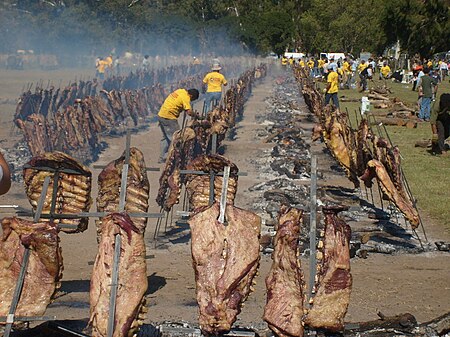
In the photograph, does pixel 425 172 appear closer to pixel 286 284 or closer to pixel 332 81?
pixel 332 81

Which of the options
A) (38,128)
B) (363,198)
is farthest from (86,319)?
(38,128)

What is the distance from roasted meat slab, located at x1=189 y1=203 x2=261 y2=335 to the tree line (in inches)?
2235

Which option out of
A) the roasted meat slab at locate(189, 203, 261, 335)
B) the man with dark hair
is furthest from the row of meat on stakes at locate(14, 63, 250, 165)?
the man with dark hair

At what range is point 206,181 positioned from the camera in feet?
28.9

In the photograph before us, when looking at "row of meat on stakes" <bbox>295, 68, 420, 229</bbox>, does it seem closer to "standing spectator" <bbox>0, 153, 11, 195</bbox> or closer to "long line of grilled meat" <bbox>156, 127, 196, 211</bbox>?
"long line of grilled meat" <bbox>156, 127, 196, 211</bbox>

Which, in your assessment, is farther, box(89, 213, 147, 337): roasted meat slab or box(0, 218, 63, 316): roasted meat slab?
box(0, 218, 63, 316): roasted meat slab

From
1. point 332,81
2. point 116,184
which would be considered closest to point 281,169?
point 116,184

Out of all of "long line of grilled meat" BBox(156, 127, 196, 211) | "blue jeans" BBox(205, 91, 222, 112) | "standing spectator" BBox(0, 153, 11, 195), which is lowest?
"blue jeans" BBox(205, 91, 222, 112)

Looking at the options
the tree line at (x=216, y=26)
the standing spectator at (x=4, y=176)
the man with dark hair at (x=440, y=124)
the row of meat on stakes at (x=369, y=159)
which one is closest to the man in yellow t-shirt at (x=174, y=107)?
the row of meat on stakes at (x=369, y=159)

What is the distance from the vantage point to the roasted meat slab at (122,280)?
5277 millimetres

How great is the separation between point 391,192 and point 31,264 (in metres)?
5.49

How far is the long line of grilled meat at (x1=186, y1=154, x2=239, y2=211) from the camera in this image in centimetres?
833

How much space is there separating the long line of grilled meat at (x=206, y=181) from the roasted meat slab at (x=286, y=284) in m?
2.29

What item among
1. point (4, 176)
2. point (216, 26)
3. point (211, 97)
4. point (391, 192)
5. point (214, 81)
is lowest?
point (216, 26)
